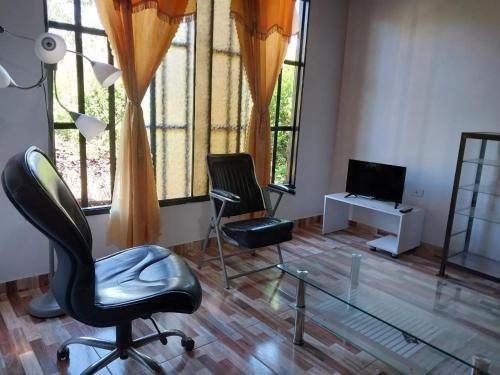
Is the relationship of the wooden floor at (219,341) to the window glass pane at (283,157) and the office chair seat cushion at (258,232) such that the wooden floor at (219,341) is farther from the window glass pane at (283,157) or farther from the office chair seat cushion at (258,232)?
the window glass pane at (283,157)

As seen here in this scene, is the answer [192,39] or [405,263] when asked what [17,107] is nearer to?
[192,39]

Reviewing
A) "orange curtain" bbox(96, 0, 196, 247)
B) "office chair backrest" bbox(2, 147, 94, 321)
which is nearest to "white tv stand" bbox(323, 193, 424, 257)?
"orange curtain" bbox(96, 0, 196, 247)

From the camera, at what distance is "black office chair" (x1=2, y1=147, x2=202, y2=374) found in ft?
4.57

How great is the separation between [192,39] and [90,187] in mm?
1488

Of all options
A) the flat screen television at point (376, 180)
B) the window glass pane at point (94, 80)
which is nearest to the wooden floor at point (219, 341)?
the window glass pane at point (94, 80)

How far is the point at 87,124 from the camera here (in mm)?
2188

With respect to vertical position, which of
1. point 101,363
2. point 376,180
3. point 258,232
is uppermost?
point 376,180

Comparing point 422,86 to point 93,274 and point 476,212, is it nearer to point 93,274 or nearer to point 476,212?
point 476,212

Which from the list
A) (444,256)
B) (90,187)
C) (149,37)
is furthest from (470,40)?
(90,187)

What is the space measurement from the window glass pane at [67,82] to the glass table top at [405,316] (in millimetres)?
1898

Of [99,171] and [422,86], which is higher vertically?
[422,86]

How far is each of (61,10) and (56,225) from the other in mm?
1955

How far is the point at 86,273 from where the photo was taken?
152 centimetres

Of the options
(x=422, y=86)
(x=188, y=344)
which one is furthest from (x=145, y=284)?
(x=422, y=86)
